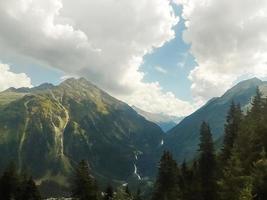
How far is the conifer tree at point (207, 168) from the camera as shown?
77625 millimetres

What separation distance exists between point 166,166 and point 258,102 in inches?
930

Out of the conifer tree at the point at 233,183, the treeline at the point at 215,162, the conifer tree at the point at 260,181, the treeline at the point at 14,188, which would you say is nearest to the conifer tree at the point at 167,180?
the treeline at the point at 215,162

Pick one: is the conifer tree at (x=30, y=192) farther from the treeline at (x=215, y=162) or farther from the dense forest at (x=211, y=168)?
the treeline at (x=215, y=162)

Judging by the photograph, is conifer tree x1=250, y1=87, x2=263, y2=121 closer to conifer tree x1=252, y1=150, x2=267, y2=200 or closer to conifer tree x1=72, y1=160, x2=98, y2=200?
conifer tree x1=252, y1=150, x2=267, y2=200

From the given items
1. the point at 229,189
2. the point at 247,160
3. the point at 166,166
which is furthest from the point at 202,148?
the point at 229,189

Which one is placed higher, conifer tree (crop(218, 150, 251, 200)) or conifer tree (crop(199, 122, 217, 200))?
conifer tree (crop(199, 122, 217, 200))

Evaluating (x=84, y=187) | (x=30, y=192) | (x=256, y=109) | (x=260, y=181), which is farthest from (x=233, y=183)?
(x=30, y=192)

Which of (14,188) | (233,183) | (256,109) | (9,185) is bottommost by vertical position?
(233,183)

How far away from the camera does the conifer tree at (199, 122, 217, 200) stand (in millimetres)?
77625

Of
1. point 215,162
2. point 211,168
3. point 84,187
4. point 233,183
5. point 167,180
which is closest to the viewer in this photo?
point 233,183

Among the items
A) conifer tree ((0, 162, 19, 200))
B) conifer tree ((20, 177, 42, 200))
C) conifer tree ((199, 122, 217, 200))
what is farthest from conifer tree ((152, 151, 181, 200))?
conifer tree ((0, 162, 19, 200))

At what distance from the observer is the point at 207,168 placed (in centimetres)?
8212

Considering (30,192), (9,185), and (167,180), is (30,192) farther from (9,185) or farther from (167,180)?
(167,180)

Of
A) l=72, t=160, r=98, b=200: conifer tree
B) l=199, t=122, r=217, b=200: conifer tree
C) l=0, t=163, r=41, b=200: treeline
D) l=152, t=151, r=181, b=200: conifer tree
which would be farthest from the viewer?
l=0, t=163, r=41, b=200: treeline
